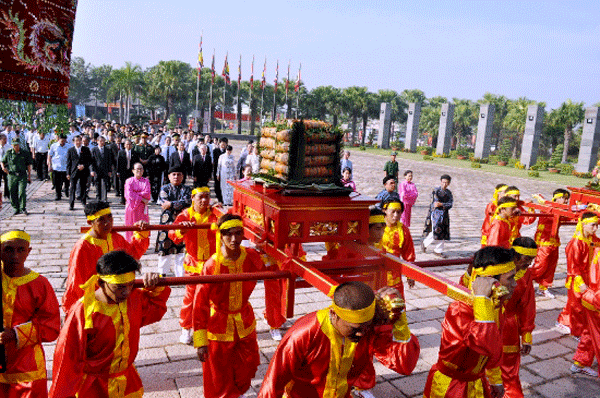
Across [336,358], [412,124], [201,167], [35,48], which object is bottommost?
[336,358]

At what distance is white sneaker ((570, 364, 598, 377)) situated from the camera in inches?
200

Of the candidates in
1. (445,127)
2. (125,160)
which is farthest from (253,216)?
(445,127)

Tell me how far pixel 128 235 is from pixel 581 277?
26.0 feet

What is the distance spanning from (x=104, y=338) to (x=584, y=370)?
16.9ft

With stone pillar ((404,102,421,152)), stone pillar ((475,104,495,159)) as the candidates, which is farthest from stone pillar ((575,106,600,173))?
stone pillar ((404,102,421,152))

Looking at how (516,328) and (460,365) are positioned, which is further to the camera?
(516,328)

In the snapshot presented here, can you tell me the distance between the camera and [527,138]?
38.8m

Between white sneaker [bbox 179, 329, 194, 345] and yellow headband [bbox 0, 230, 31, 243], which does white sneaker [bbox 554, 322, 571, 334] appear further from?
yellow headband [bbox 0, 230, 31, 243]

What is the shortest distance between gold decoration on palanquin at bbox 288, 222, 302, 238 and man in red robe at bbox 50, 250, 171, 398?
1083mm

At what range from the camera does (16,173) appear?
11453mm

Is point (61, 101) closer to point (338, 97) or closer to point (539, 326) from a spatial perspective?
point (539, 326)

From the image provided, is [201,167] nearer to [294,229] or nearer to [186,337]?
[186,337]

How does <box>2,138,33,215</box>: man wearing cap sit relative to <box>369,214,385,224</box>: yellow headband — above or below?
below

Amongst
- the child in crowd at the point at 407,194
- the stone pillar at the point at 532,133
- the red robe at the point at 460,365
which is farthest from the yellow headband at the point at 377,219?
the stone pillar at the point at 532,133
